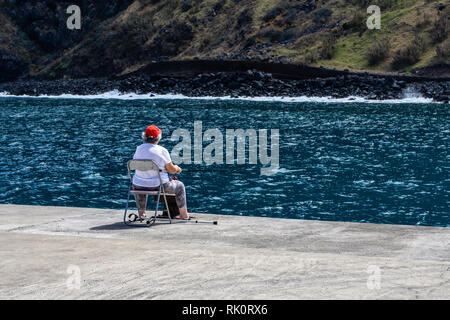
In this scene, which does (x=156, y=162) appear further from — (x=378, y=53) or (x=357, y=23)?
(x=357, y=23)

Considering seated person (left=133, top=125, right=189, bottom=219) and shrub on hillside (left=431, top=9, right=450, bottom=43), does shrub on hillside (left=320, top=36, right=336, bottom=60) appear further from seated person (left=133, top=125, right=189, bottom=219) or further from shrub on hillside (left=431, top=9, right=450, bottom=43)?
seated person (left=133, top=125, right=189, bottom=219)

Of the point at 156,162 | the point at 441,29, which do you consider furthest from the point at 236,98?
the point at 156,162

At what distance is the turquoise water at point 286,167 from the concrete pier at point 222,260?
2.95 m

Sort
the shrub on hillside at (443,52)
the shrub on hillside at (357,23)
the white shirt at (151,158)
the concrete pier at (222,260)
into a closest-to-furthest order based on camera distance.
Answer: the concrete pier at (222,260)
the white shirt at (151,158)
the shrub on hillside at (443,52)
the shrub on hillside at (357,23)

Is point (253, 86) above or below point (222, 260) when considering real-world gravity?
above

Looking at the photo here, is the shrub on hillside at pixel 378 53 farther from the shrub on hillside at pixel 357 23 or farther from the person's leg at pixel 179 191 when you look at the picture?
the person's leg at pixel 179 191

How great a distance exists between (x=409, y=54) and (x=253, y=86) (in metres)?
16.0

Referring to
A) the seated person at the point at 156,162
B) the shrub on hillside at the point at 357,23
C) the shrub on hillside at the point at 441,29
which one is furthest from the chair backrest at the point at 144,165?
the shrub on hillside at the point at 357,23

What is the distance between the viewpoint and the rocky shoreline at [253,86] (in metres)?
62.8

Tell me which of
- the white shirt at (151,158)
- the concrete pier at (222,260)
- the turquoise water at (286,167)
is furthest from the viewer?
the turquoise water at (286,167)

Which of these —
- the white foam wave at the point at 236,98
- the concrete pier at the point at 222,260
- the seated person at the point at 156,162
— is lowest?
the concrete pier at the point at 222,260

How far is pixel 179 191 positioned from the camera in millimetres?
10633

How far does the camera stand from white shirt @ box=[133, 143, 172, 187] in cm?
1038
